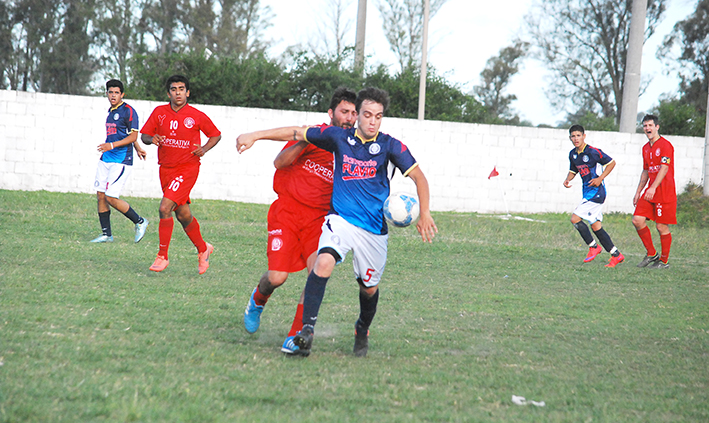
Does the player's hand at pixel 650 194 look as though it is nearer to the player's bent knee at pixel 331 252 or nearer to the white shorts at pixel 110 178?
the player's bent knee at pixel 331 252

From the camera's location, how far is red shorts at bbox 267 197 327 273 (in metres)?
4.74

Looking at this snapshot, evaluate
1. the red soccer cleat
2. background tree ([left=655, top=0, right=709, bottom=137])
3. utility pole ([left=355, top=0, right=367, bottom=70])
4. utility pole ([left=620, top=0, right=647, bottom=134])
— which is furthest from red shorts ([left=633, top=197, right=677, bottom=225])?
background tree ([left=655, top=0, right=709, bottom=137])

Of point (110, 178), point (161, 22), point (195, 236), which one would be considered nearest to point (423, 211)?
point (195, 236)

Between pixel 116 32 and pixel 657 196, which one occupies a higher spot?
pixel 116 32

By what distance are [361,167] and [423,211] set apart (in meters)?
0.52

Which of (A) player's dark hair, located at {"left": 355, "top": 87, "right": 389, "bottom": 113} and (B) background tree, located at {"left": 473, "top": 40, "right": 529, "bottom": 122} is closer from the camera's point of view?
(A) player's dark hair, located at {"left": 355, "top": 87, "right": 389, "bottom": 113}

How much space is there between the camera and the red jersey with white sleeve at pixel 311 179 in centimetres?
480

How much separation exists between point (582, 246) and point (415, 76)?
12.9 meters

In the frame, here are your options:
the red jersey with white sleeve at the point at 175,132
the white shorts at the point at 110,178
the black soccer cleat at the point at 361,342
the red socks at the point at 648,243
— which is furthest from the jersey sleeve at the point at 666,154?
the white shorts at the point at 110,178

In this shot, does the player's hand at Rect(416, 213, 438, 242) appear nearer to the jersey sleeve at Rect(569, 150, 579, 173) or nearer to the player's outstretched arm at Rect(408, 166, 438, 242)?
the player's outstretched arm at Rect(408, 166, 438, 242)

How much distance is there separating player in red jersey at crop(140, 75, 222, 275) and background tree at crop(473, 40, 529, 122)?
3964cm

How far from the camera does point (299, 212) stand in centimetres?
480

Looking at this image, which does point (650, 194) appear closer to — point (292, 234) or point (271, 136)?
point (292, 234)

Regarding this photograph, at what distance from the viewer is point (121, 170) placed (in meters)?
9.34
